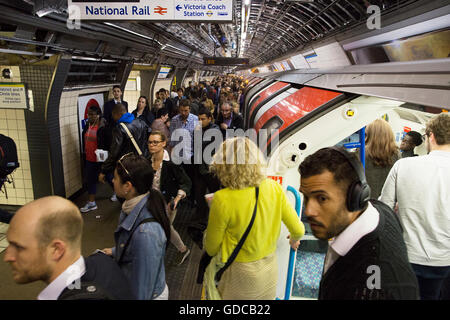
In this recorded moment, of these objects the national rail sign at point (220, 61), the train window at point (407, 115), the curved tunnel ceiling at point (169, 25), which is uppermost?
the national rail sign at point (220, 61)

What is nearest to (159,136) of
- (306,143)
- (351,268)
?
(306,143)

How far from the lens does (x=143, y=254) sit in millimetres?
1674


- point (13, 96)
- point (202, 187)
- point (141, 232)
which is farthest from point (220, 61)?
point (141, 232)

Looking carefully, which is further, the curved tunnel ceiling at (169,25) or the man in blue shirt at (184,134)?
the man in blue shirt at (184,134)

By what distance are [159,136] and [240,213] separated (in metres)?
1.78

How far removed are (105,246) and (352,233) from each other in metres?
3.89

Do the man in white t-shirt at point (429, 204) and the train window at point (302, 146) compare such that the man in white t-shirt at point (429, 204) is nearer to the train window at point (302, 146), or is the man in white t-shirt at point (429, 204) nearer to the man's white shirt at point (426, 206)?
the man's white shirt at point (426, 206)

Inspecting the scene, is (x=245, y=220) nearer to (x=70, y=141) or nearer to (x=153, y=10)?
(x=153, y=10)

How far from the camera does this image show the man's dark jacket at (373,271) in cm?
108

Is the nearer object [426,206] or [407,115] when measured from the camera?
[426,206]

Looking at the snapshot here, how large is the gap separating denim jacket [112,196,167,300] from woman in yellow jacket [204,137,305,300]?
1.34 feet

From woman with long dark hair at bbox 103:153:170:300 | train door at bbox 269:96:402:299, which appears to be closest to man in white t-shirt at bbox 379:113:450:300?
train door at bbox 269:96:402:299

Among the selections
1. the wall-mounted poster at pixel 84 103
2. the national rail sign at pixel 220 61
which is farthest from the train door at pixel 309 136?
the national rail sign at pixel 220 61

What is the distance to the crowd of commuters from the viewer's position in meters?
1.18
